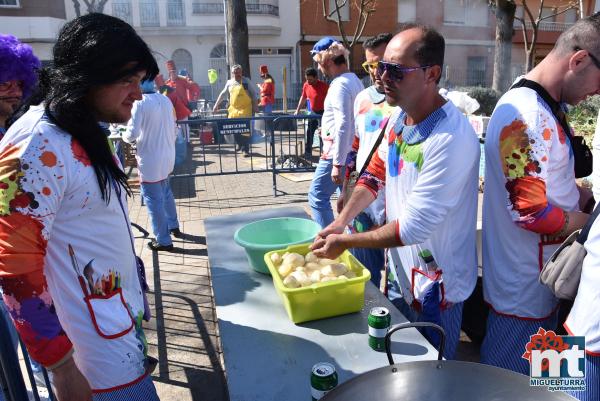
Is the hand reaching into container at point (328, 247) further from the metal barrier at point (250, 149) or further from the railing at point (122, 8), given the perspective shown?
the railing at point (122, 8)

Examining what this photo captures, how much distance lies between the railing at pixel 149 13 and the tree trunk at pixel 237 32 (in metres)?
18.4

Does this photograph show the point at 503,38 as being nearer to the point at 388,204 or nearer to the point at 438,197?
the point at 388,204

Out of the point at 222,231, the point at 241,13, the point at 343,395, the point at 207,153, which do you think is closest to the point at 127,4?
the point at 241,13

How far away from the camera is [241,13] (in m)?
14.1

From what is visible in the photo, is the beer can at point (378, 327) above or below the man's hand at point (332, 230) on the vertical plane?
below

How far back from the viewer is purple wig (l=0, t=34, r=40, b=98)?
8.04ft

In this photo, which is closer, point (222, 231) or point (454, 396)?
point (454, 396)

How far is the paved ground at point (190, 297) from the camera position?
303 cm

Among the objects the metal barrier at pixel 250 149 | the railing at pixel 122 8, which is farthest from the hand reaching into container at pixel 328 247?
the railing at pixel 122 8

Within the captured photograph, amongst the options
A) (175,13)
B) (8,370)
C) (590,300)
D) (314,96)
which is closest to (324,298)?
(590,300)

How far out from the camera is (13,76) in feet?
8.14

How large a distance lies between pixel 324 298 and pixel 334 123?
9.53 ft

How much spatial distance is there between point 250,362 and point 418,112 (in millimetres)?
1256

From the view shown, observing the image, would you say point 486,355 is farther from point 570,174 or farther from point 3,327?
point 3,327
